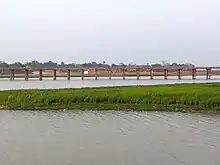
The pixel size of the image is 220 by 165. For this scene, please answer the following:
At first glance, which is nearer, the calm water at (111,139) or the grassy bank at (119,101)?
the calm water at (111,139)

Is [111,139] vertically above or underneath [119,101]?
underneath

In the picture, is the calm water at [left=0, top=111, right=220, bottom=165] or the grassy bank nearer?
the calm water at [left=0, top=111, right=220, bottom=165]

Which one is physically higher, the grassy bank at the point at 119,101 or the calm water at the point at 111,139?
the grassy bank at the point at 119,101

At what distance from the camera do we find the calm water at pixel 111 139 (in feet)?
42.9

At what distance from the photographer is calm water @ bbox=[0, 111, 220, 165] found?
13086 mm

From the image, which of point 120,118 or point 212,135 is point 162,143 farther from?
point 120,118

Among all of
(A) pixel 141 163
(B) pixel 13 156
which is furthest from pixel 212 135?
(B) pixel 13 156

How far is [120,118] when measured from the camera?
23359 millimetres

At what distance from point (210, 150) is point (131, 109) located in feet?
45.1

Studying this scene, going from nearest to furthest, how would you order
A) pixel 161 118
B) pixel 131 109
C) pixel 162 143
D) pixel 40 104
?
pixel 162 143 → pixel 161 118 → pixel 131 109 → pixel 40 104

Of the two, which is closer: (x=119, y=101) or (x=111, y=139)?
(x=111, y=139)

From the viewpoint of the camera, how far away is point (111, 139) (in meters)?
16.5

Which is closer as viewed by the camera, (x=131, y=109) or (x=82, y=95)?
(x=131, y=109)

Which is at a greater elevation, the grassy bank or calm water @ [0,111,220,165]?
the grassy bank
